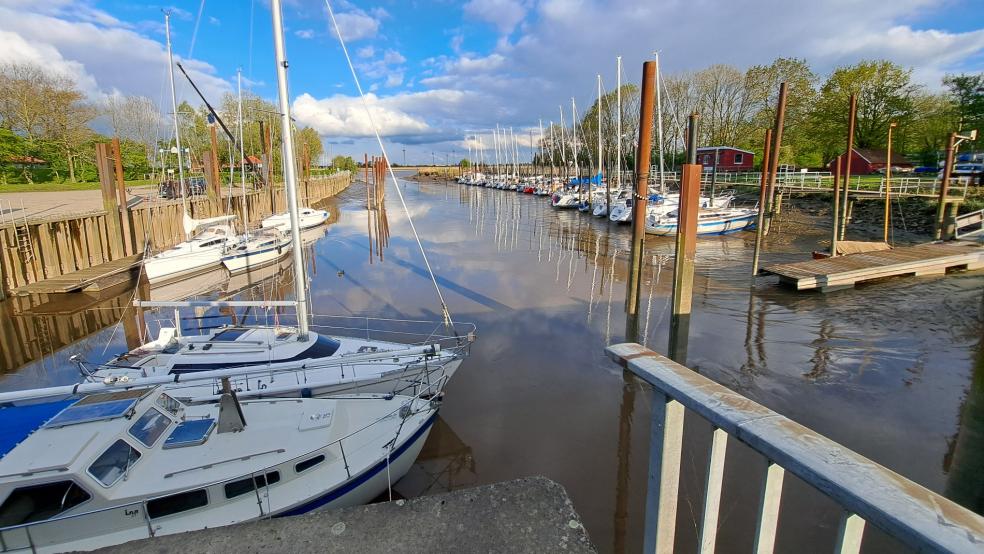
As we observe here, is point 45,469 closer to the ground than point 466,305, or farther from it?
farther from it

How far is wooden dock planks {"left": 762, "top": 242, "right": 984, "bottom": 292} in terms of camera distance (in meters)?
17.3

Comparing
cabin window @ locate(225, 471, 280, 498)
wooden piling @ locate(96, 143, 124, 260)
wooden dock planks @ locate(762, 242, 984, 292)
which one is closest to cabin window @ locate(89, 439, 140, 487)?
cabin window @ locate(225, 471, 280, 498)

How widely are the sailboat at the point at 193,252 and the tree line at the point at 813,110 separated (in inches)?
1246

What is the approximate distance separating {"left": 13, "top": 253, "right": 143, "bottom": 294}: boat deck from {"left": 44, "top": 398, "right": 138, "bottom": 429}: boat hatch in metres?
16.5

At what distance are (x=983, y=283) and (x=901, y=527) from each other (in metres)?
22.9

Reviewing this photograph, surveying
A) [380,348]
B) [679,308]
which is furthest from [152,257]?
[679,308]

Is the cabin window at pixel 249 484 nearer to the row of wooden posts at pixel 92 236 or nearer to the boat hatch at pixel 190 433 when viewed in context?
the boat hatch at pixel 190 433

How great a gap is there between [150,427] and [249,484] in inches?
60.8

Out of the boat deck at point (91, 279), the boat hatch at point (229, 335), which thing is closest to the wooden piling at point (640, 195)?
the boat hatch at point (229, 335)

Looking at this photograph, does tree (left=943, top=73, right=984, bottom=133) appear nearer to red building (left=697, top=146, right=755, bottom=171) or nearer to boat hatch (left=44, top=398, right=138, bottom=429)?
red building (left=697, top=146, right=755, bottom=171)

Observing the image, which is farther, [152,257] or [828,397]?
[152,257]

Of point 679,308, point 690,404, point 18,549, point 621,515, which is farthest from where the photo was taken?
point 679,308

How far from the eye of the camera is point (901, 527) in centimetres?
116

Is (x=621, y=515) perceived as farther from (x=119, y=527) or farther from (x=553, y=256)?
(x=553, y=256)
